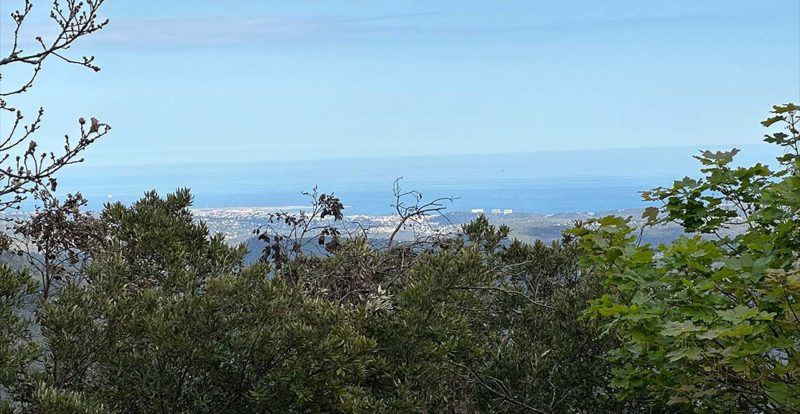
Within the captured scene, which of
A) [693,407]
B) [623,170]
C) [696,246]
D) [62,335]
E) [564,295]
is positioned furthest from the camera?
[623,170]

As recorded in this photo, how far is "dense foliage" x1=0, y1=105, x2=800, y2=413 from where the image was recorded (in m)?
4.76

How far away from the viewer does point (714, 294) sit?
16.5 ft

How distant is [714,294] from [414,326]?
184cm

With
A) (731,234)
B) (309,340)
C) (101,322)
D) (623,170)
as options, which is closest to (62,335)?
(101,322)

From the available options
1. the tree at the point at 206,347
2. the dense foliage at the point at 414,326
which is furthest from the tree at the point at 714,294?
the tree at the point at 206,347

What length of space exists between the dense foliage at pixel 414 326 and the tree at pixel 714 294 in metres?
0.02

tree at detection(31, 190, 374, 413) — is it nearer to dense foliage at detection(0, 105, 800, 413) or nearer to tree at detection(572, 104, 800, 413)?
dense foliage at detection(0, 105, 800, 413)

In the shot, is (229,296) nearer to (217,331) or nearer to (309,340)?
(217,331)

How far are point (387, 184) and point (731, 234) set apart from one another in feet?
10.2

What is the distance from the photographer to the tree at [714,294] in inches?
178

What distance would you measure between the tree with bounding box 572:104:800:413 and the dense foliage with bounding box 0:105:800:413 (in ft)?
0.05

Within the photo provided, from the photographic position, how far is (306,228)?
8.27 m

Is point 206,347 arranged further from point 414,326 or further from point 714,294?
point 714,294

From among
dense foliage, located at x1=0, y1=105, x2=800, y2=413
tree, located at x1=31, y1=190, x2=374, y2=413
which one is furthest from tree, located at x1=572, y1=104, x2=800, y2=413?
tree, located at x1=31, y1=190, x2=374, y2=413
